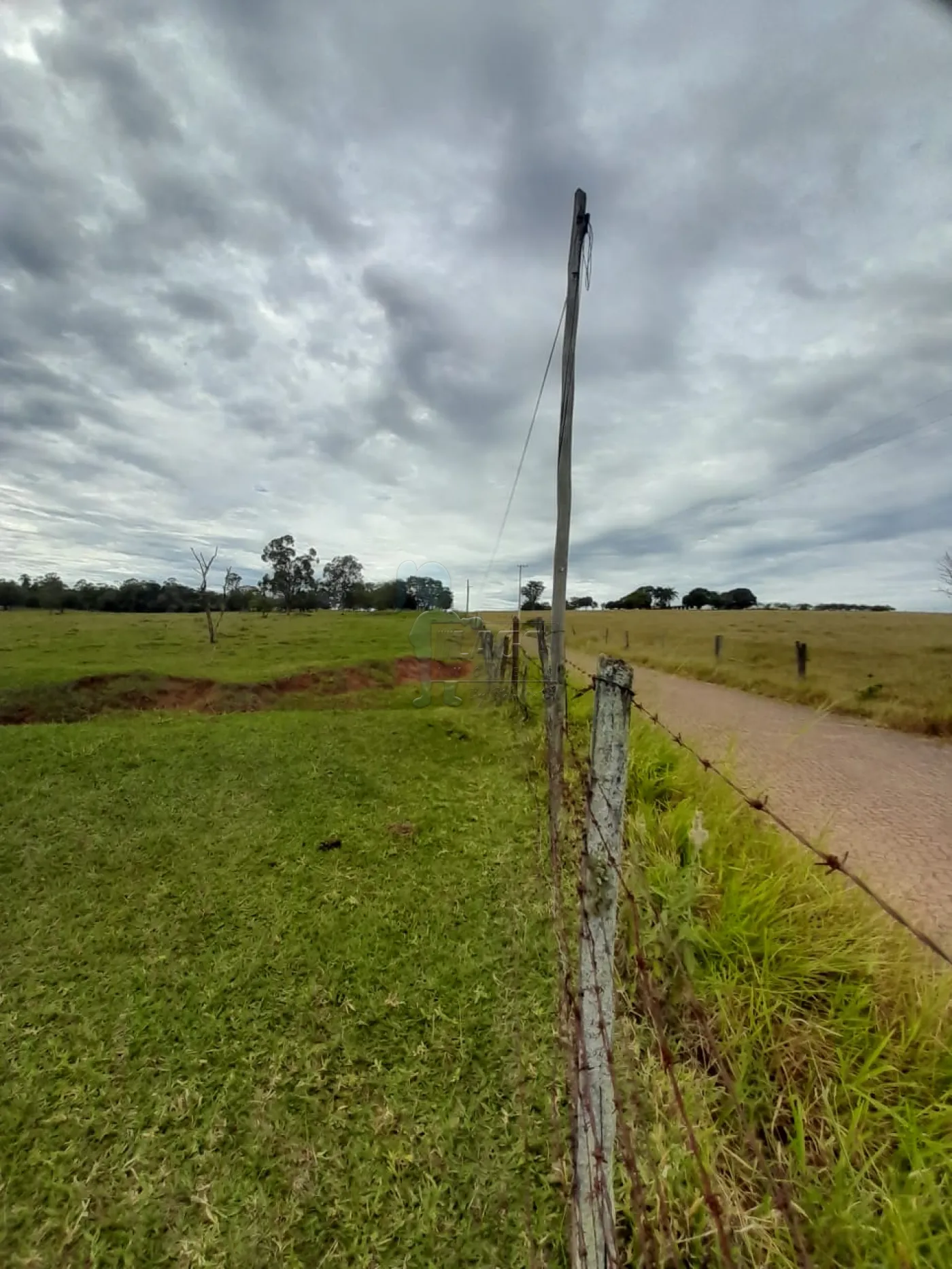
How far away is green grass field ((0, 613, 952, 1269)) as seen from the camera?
72.7 inches

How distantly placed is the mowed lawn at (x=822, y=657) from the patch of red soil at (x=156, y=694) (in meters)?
7.53

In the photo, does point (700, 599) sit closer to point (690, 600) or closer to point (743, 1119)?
point (690, 600)

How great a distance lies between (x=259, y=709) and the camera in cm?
1103

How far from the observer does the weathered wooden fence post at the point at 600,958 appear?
1.57 meters

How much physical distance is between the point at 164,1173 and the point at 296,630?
1124 inches

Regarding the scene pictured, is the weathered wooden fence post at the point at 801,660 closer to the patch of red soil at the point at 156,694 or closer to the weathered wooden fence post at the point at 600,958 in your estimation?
the patch of red soil at the point at 156,694

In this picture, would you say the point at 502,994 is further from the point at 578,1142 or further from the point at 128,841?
the point at 128,841

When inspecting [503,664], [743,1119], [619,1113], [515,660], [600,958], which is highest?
[515,660]

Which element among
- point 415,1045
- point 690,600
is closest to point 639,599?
point 690,600

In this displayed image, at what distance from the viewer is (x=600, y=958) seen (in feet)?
5.39

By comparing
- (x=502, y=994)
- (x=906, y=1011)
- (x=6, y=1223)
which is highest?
(x=906, y=1011)

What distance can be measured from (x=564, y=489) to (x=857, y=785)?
447 cm

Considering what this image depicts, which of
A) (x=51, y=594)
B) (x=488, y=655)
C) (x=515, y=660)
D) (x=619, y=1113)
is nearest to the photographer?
(x=619, y=1113)

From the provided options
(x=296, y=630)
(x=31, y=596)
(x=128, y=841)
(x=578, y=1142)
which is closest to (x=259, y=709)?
(x=128, y=841)
